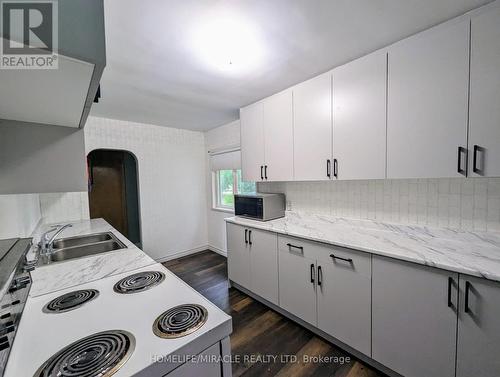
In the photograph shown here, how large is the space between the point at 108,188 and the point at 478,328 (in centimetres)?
527

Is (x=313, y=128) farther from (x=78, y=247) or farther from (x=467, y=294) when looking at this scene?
(x=78, y=247)

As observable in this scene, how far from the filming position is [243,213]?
2.59 meters

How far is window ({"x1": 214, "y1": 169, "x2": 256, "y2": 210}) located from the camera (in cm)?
345

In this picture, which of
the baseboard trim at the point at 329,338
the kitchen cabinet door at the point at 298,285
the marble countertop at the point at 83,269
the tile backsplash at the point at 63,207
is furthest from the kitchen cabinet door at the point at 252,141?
the tile backsplash at the point at 63,207

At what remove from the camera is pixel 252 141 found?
254 cm

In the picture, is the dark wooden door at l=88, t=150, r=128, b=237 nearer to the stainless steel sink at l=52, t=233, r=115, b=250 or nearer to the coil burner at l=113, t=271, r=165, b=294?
the stainless steel sink at l=52, t=233, r=115, b=250

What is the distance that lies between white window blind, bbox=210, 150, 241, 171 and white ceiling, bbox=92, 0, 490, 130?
Answer: 1.16 metres

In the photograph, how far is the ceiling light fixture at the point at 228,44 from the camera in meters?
1.24

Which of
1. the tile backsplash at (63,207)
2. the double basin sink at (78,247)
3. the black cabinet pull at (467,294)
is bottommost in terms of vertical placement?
the black cabinet pull at (467,294)

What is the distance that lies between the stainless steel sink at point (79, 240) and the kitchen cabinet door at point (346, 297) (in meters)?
1.86

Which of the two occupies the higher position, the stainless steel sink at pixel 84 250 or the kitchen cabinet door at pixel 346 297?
the stainless steel sink at pixel 84 250

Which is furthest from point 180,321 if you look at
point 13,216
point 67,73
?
point 13,216

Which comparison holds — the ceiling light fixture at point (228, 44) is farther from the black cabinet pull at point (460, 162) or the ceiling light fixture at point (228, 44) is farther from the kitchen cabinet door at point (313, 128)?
the black cabinet pull at point (460, 162)

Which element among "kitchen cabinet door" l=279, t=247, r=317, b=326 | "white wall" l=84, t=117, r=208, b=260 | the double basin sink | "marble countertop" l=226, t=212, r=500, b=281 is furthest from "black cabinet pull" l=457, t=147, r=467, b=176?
"white wall" l=84, t=117, r=208, b=260
